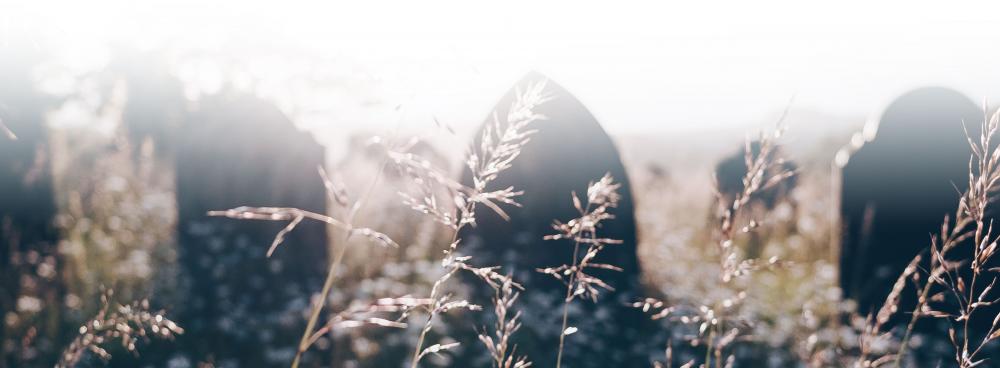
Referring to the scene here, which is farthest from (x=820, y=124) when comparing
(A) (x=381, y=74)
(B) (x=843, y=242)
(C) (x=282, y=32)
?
(A) (x=381, y=74)

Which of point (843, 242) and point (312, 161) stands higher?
point (312, 161)

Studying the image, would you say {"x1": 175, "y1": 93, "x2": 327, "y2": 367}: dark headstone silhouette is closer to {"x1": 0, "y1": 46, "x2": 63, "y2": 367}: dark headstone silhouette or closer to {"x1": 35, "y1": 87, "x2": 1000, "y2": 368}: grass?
{"x1": 35, "y1": 87, "x2": 1000, "y2": 368}: grass

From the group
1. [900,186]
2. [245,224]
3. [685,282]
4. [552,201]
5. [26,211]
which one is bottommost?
[685,282]

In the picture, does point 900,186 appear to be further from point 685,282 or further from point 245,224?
point 245,224

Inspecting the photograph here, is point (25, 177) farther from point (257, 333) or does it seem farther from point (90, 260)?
point (257, 333)

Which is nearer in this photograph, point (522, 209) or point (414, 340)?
point (414, 340)

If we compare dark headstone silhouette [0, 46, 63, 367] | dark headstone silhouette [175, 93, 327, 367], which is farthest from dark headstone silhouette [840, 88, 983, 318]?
dark headstone silhouette [0, 46, 63, 367]

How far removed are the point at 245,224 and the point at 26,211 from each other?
2.66 metres

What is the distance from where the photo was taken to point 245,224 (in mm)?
7410

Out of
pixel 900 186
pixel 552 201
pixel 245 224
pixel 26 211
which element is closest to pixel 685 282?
pixel 552 201

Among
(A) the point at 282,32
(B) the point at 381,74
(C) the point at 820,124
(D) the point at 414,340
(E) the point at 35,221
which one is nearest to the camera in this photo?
(B) the point at 381,74

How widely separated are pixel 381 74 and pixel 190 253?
6.38 metres

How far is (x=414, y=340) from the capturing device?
533 cm

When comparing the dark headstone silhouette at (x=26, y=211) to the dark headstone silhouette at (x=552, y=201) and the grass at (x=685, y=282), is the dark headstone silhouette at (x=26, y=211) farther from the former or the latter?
the dark headstone silhouette at (x=552, y=201)
